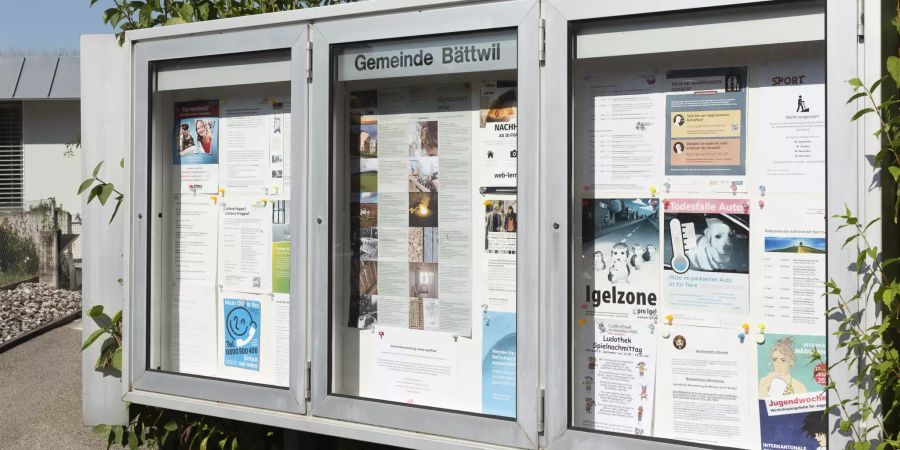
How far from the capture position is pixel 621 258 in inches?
139

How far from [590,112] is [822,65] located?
0.87m

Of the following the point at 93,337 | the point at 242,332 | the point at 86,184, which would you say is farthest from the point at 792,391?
the point at 86,184

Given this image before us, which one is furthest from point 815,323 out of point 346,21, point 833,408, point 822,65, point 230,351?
point 230,351

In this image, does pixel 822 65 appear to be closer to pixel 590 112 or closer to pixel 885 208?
pixel 885 208

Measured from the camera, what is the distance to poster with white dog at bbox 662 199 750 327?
10.9 feet

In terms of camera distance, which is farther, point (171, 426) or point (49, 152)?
point (49, 152)

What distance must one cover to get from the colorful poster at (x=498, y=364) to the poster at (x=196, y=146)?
168 centimetres

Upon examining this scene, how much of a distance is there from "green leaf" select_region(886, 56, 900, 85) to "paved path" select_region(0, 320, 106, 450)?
5335mm

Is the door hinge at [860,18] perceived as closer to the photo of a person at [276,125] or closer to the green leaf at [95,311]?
the photo of a person at [276,125]

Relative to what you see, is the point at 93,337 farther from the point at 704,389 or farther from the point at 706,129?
the point at 706,129

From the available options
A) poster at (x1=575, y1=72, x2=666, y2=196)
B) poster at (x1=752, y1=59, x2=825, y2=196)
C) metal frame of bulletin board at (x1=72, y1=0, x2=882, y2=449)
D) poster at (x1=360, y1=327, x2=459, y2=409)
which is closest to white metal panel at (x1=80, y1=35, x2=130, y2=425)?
metal frame of bulletin board at (x1=72, y1=0, x2=882, y2=449)

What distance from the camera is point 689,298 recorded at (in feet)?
11.2

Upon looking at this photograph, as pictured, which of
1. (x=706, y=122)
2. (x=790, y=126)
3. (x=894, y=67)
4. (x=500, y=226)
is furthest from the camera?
(x=500, y=226)

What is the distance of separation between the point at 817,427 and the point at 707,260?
0.72 meters
